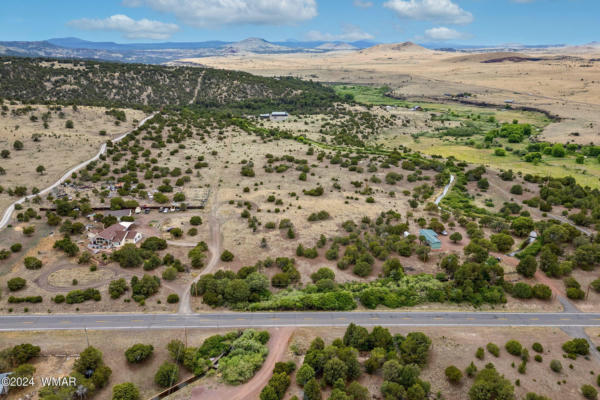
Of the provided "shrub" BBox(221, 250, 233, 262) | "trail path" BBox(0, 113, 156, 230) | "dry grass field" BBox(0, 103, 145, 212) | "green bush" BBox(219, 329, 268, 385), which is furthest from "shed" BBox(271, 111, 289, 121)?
"green bush" BBox(219, 329, 268, 385)

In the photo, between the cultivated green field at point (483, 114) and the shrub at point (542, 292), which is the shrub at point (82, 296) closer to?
the shrub at point (542, 292)

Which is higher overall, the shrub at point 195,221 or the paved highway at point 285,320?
the shrub at point 195,221

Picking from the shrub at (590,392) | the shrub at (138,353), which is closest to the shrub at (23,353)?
the shrub at (138,353)

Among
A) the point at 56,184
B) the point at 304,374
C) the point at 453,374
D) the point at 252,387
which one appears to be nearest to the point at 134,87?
the point at 56,184

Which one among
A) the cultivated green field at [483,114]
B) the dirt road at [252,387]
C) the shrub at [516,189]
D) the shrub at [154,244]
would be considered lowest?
the dirt road at [252,387]

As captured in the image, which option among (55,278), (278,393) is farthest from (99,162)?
(278,393)

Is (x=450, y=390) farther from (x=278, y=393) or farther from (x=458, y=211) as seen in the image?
(x=458, y=211)

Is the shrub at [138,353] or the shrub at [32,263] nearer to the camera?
the shrub at [138,353]
